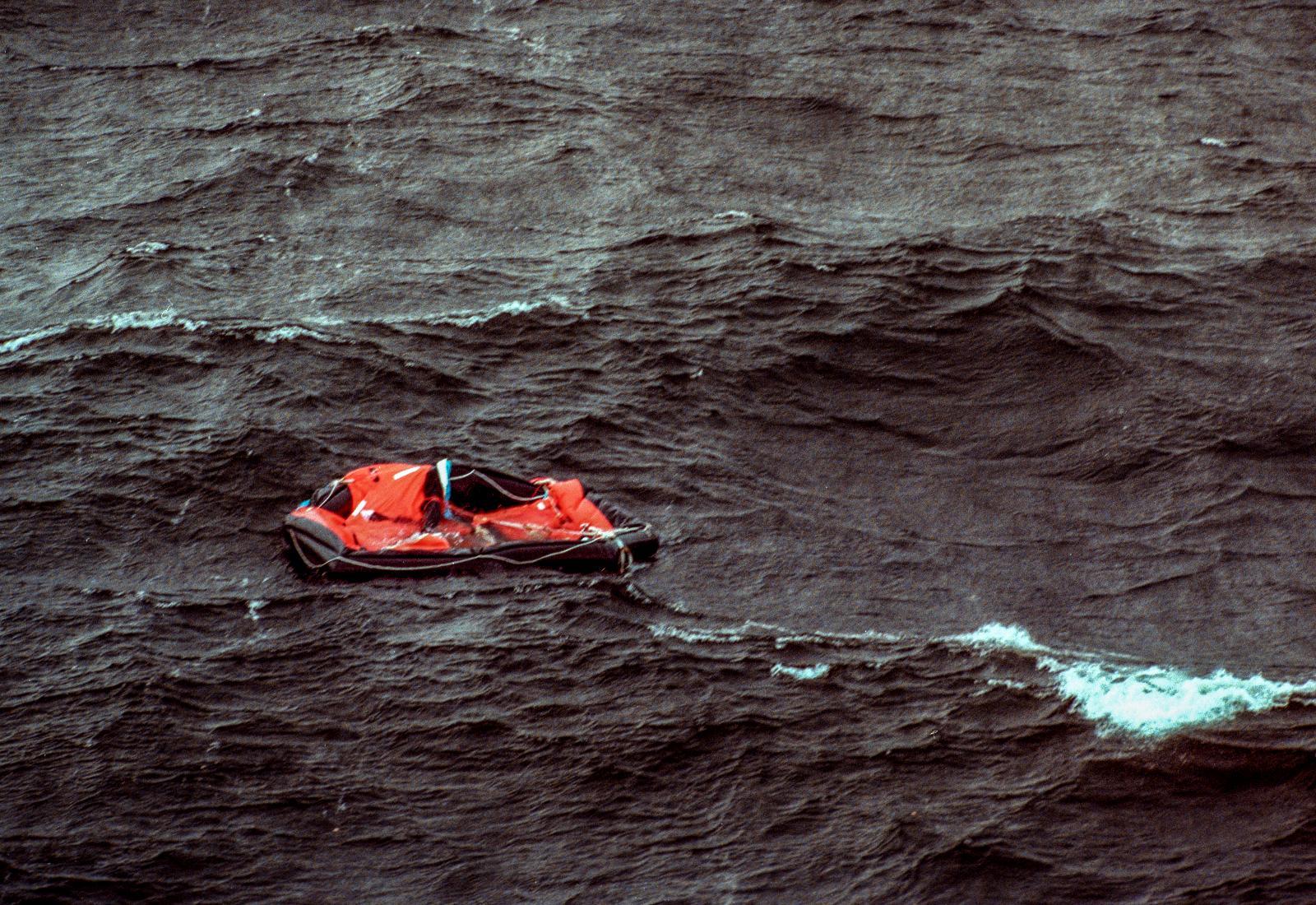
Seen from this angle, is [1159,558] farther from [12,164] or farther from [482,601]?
[12,164]

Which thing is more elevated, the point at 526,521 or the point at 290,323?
the point at 290,323

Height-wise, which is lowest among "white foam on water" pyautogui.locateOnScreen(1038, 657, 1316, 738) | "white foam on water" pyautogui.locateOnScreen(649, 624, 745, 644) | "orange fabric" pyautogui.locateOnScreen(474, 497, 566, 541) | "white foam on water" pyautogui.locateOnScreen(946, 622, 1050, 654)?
"white foam on water" pyautogui.locateOnScreen(1038, 657, 1316, 738)

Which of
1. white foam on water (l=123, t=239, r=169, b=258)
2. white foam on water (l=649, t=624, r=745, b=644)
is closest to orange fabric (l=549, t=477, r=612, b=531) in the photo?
white foam on water (l=649, t=624, r=745, b=644)

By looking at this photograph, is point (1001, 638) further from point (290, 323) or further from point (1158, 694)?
point (290, 323)

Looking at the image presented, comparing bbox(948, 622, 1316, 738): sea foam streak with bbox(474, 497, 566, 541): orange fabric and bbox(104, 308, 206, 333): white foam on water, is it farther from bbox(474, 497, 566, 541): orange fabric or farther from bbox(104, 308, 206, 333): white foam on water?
bbox(104, 308, 206, 333): white foam on water

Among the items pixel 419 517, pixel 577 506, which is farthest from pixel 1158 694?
pixel 419 517

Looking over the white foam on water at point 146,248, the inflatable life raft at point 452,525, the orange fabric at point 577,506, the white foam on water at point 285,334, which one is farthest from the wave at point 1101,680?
the white foam on water at point 146,248

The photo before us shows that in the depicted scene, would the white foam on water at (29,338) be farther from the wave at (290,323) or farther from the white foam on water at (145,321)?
the white foam on water at (145,321)

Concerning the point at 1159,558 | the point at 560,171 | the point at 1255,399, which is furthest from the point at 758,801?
the point at 560,171
